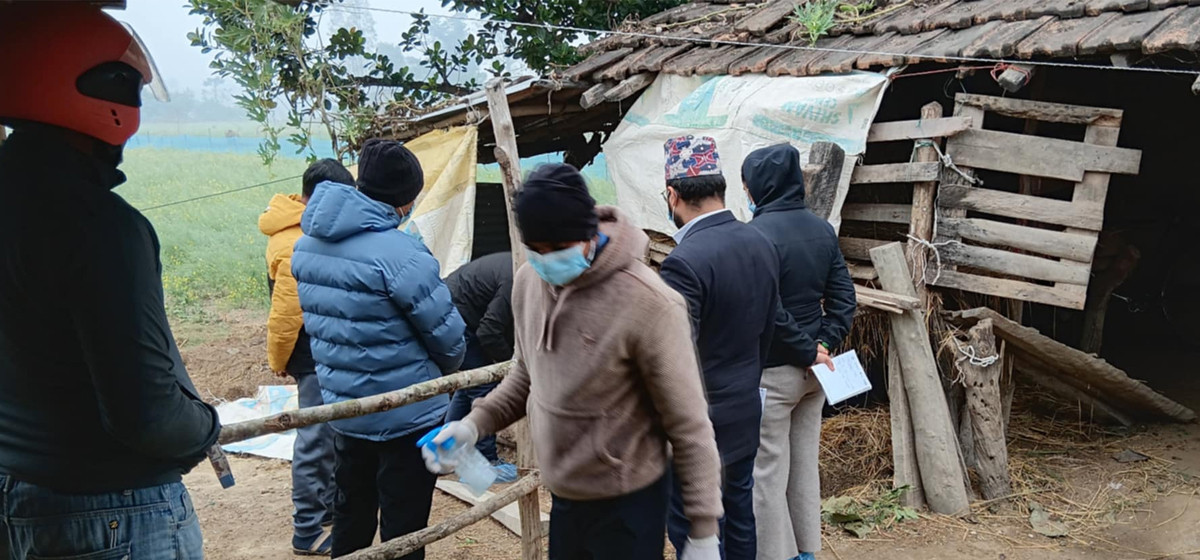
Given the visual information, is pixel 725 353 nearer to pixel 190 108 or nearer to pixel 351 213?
pixel 351 213

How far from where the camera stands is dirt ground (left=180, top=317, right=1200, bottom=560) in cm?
435

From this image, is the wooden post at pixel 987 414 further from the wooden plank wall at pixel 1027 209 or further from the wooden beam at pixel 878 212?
the wooden beam at pixel 878 212

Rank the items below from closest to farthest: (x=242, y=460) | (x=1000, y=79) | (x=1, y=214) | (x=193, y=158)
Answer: (x=1, y=214), (x=1000, y=79), (x=242, y=460), (x=193, y=158)

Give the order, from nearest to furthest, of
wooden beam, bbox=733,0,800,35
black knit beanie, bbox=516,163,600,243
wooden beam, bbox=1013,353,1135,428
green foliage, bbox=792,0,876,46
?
black knit beanie, bbox=516,163,600,243 < green foliage, bbox=792,0,876,46 < wooden beam, bbox=1013,353,1135,428 < wooden beam, bbox=733,0,800,35

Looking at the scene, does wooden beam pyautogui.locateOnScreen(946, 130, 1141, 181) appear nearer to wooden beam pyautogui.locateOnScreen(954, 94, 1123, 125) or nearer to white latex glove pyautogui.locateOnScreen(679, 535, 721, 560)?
wooden beam pyautogui.locateOnScreen(954, 94, 1123, 125)

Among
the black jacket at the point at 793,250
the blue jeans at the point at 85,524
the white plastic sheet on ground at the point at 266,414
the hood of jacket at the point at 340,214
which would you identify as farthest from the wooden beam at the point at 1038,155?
the white plastic sheet on ground at the point at 266,414

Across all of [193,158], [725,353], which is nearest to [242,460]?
[725,353]

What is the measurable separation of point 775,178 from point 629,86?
276 cm

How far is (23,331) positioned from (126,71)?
0.61 metres

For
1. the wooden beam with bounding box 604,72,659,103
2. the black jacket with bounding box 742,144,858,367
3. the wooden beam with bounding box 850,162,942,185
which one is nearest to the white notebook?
the black jacket with bounding box 742,144,858,367

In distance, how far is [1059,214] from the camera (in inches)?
185

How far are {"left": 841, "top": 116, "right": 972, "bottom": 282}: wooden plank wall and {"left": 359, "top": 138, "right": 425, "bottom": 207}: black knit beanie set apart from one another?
10.5 ft

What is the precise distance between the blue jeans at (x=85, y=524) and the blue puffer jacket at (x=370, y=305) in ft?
3.92

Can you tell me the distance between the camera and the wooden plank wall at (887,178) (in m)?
4.85
